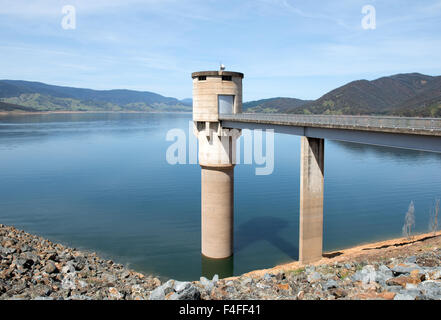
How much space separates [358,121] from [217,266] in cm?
1433

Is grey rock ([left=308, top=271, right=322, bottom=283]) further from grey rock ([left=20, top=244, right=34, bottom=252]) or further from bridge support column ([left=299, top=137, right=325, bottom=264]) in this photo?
grey rock ([left=20, top=244, right=34, bottom=252])

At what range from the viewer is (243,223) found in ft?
→ 107

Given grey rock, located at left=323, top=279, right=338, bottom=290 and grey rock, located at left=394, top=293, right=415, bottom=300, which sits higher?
grey rock, located at left=394, top=293, right=415, bottom=300

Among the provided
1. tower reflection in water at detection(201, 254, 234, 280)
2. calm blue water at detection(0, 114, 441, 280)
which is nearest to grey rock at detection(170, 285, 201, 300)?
calm blue water at detection(0, 114, 441, 280)

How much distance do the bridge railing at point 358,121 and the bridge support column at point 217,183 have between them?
8.70ft

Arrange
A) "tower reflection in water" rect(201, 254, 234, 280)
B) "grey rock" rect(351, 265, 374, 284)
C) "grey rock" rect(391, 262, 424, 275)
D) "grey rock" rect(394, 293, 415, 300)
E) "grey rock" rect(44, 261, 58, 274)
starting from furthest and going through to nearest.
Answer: "tower reflection in water" rect(201, 254, 234, 280), "grey rock" rect(44, 261, 58, 274), "grey rock" rect(391, 262, 424, 275), "grey rock" rect(351, 265, 374, 284), "grey rock" rect(394, 293, 415, 300)

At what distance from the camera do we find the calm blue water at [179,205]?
27.2 meters

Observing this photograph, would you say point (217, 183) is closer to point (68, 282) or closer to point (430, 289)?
point (68, 282)

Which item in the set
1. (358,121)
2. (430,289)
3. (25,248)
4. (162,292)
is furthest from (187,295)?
(358,121)

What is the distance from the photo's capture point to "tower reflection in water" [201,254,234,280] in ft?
80.3

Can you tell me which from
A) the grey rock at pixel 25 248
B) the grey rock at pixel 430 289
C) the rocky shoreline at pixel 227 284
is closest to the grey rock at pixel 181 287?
the rocky shoreline at pixel 227 284

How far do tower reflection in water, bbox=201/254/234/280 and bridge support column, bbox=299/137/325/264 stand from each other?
6624mm

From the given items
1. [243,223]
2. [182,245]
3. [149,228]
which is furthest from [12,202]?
[243,223]

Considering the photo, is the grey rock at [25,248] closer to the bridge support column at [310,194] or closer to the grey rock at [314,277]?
the grey rock at [314,277]
